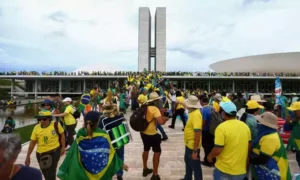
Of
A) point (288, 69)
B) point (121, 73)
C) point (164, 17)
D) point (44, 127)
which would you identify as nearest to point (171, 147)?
point (44, 127)

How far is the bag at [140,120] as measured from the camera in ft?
13.0

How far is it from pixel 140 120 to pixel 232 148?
1.68m

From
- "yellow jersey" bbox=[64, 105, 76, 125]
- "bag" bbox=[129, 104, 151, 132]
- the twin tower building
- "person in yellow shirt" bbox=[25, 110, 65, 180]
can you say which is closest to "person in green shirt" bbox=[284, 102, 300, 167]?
"bag" bbox=[129, 104, 151, 132]

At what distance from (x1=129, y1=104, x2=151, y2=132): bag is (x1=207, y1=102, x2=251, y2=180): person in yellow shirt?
1.51 metres

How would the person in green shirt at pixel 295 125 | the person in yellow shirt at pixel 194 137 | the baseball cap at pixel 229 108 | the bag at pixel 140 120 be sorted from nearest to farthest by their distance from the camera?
the baseball cap at pixel 229 108 < the person in yellow shirt at pixel 194 137 < the person in green shirt at pixel 295 125 < the bag at pixel 140 120

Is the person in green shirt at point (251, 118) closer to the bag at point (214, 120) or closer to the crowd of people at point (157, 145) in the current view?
the crowd of people at point (157, 145)

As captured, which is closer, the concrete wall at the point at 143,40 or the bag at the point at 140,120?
the bag at the point at 140,120

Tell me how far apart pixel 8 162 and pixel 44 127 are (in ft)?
7.17

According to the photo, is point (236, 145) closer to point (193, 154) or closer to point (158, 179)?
point (193, 154)

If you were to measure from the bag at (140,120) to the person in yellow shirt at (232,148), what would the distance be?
4.95ft

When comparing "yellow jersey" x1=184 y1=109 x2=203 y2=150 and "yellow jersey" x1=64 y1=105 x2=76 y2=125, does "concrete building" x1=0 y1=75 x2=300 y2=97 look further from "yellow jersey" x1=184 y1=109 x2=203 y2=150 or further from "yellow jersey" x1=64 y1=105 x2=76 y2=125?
"yellow jersey" x1=184 y1=109 x2=203 y2=150

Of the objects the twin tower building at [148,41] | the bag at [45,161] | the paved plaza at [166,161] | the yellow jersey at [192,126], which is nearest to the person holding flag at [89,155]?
the bag at [45,161]

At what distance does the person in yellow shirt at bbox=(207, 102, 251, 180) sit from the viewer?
2639 mm

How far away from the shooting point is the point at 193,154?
339cm
